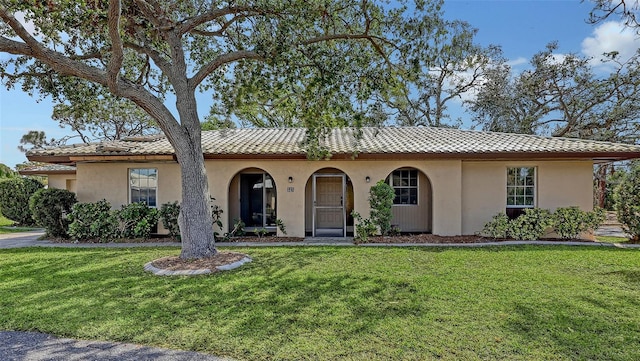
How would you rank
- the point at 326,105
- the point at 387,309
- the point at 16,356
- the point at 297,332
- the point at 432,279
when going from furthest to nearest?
the point at 326,105 < the point at 432,279 < the point at 387,309 < the point at 297,332 < the point at 16,356

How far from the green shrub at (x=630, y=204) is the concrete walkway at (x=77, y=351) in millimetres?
13086

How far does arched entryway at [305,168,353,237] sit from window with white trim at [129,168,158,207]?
5.45m

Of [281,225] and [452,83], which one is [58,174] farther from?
[452,83]

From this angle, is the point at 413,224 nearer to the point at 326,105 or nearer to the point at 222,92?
the point at 326,105

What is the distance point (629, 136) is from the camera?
19625 mm

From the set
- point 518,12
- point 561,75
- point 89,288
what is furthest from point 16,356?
point 561,75

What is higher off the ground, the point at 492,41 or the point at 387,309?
the point at 492,41

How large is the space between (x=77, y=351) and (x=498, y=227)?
11.4 meters

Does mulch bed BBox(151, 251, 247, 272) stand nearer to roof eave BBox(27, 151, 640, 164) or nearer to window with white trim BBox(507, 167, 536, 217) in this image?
roof eave BBox(27, 151, 640, 164)

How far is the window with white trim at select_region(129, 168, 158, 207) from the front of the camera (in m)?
12.5

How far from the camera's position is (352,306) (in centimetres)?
521

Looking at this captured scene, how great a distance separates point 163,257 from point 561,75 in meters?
22.9

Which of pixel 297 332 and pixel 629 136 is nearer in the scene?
pixel 297 332

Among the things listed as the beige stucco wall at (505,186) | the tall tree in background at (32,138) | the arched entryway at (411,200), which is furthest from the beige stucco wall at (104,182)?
the tall tree in background at (32,138)
